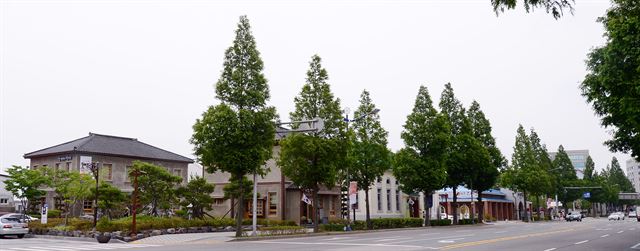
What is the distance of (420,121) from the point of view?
4656 cm

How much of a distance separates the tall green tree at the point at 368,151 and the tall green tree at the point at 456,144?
1361cm

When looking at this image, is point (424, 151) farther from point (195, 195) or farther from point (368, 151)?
point (195, 195)

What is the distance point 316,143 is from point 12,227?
18275 millimetres

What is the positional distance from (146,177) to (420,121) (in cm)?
2453

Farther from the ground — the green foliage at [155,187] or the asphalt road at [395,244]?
the green foliage at [155,187]

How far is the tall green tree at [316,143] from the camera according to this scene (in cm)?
3216

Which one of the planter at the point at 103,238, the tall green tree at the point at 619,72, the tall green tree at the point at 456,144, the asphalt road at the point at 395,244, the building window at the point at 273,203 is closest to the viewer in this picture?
the tall green tree at the point at 619,72

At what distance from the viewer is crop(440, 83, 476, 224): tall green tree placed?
5153cm

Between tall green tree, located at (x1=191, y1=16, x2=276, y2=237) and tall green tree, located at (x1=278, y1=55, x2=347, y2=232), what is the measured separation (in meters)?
3.03

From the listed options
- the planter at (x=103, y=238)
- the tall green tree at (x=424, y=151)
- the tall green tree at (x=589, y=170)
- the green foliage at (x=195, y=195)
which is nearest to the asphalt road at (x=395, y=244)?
the planter at (x=103, y=238)

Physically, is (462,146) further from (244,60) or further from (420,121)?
(244,60)

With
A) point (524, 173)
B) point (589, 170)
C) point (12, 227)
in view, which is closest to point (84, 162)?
point (12, 227)

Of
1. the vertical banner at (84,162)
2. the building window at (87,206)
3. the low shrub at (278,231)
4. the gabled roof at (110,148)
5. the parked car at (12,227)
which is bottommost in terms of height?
the low shrub at (278,231)

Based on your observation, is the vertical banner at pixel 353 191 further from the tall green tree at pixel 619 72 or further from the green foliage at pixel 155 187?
the tall green tree at pixel 619 72
